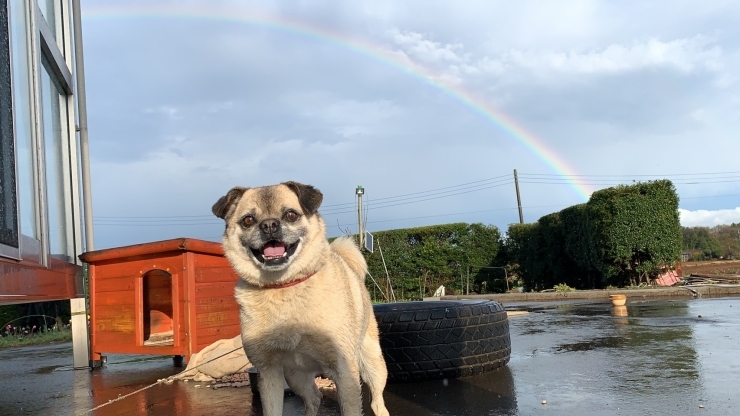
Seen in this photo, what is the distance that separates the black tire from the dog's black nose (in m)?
1.64

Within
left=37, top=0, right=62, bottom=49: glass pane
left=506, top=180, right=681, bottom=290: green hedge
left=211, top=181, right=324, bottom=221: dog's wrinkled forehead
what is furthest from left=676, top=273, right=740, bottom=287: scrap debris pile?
left=37, top=0, right=62, bottom=49: glass pane

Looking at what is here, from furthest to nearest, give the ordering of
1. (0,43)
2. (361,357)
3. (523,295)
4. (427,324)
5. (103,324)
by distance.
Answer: (523,295) < (103,324) < (427,324) < (361,357) < (0,43)

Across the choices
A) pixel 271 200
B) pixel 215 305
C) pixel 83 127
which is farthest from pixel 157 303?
pixel 271 200

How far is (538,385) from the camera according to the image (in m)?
4.38

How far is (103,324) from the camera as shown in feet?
22.0

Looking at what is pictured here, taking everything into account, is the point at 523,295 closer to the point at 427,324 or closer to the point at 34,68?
the point at 427,324

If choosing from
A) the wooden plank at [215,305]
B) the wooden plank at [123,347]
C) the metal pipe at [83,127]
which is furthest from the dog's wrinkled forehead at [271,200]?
the metal pipe at [83,127]

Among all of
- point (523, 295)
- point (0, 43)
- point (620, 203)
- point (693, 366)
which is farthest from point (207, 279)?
point (620, 203)

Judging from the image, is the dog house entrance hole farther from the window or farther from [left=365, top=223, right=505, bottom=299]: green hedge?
[left=365, top=223, right=505, bottom=299]: green hedge

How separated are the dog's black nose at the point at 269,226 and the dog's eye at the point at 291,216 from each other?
11cm

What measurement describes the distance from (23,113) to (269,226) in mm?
1855

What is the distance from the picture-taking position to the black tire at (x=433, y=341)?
183 inches

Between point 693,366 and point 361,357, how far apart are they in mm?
2862

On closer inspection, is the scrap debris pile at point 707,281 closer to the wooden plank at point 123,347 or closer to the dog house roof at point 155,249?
the dog house roof at point 155,249
